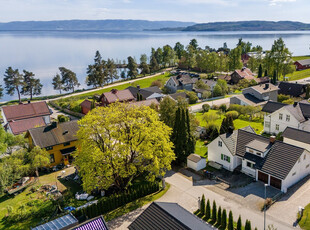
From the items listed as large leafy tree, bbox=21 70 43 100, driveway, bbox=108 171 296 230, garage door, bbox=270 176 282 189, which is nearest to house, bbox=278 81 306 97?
garage door, bbox=270 176 282 189

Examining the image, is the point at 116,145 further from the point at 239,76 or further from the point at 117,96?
the point at 239,76

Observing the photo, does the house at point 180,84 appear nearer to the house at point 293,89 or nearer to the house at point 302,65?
the house at point 293,89

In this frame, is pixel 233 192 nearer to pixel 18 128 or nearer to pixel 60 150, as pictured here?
pixel 60 150

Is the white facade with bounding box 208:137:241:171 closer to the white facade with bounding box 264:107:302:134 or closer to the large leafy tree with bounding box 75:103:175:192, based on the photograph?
the large leafy tree with bounding box 75:103:175:192

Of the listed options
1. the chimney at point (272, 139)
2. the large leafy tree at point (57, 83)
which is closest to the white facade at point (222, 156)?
the chimney at point (272, 139)

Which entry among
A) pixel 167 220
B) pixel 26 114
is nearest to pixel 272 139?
pixel 167 220

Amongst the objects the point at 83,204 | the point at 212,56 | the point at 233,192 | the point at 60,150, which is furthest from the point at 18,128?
the point at 212,56
